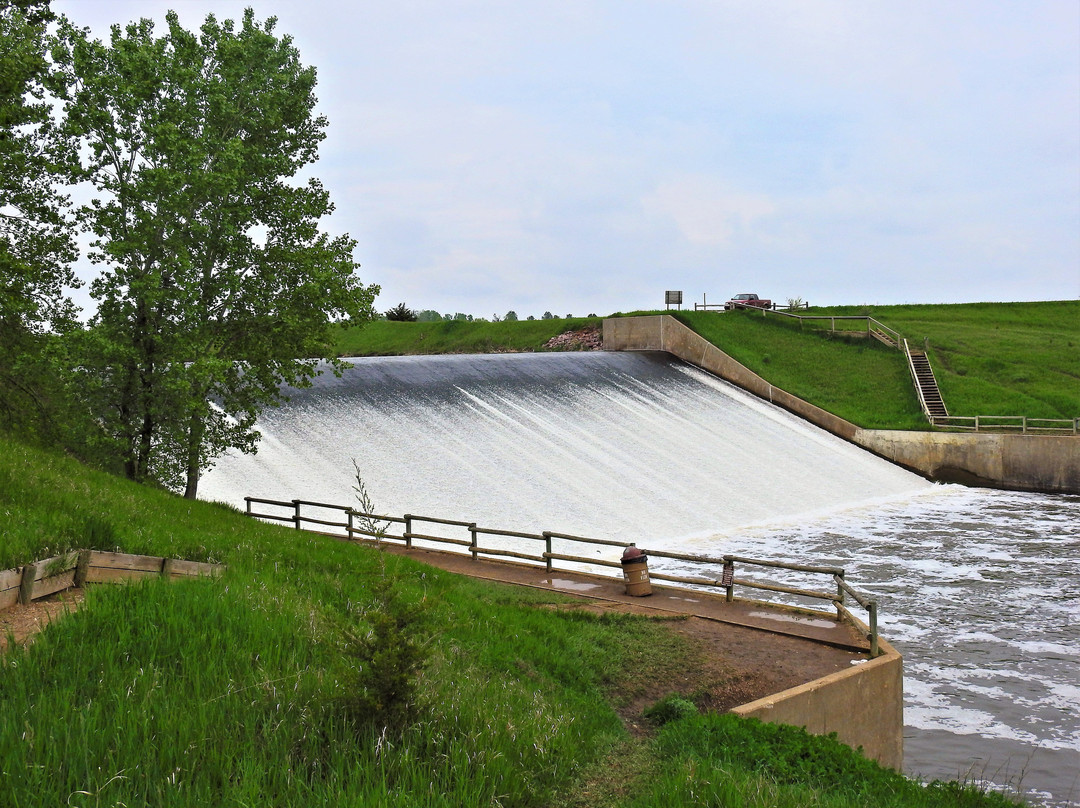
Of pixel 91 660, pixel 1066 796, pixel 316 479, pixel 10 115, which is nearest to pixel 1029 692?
pixel 1066 796

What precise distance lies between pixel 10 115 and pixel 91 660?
31.8 feet

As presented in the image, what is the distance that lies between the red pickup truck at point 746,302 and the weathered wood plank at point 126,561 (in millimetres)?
47833

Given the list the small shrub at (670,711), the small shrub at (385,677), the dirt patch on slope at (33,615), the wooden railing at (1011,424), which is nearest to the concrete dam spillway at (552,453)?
the wooden railing at (1011,424)

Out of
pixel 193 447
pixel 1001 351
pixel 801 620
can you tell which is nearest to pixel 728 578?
pixel 801 620

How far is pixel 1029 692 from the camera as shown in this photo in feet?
41.9

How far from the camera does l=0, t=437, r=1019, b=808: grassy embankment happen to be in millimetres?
4910

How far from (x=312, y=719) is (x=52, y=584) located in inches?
149

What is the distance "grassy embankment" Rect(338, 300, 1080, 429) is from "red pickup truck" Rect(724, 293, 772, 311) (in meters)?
2.29

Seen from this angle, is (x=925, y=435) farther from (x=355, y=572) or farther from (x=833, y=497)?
(x=355, y=572)

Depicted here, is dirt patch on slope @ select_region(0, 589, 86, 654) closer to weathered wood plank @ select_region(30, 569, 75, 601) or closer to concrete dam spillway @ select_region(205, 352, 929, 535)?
weathered wood plank @ select_region(30, 569, 75, 601)

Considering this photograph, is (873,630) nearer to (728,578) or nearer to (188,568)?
(728,578)

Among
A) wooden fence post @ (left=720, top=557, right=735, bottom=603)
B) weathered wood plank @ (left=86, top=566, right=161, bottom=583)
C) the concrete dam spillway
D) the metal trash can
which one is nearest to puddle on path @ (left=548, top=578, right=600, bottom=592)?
the metal trash can

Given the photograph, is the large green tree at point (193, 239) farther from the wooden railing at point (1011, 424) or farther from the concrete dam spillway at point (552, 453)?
the wooden railing at point (1011, 424)

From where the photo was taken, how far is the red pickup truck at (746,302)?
54.6 metres
